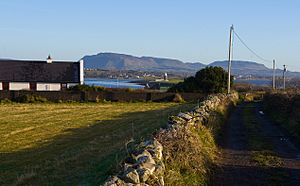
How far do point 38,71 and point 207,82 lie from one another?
24772mm

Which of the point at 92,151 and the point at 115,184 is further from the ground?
the point at 115,184

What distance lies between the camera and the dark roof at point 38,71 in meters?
72.2

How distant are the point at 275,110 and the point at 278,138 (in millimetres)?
14892

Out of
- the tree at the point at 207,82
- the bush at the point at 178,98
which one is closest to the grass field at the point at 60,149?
the bush at the point at 178,98

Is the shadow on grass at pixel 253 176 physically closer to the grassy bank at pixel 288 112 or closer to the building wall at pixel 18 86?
the grassy bank at pixel 288 112

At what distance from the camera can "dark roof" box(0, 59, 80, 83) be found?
237 feet

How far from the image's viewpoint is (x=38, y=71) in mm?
73312

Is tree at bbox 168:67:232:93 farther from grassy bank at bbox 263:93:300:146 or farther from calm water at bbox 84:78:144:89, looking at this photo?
grassy bank at bbox 263:93:300:146

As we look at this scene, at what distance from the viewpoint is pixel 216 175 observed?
11641 millimetres

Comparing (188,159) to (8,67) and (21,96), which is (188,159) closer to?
(21,96)

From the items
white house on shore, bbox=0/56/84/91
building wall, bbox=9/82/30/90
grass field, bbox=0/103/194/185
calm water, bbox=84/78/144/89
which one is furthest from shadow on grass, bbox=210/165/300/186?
building wall, bbox=9/82/30/90

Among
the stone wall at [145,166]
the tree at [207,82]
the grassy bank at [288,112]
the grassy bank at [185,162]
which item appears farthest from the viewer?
the tree at [207,82]

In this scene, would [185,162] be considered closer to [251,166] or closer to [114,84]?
[251,166]

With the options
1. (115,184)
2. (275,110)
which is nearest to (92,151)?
(115,184)
